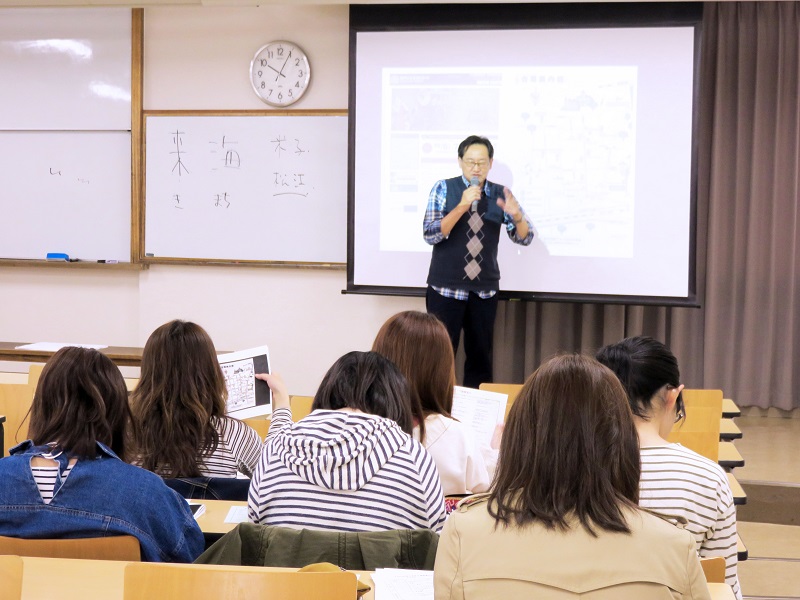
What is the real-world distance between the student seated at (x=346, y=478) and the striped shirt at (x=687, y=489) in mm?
431

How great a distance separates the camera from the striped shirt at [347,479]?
5.65ft

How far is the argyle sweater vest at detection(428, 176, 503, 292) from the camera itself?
482 centimetres

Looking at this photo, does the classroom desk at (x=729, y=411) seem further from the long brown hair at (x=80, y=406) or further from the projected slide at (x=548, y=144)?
the long brown hair at (x=80, y=406)

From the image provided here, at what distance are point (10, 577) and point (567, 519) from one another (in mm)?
842

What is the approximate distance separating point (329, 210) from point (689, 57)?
7.41 ft

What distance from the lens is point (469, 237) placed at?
482 cm

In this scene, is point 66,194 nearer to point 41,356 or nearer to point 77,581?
point 41,356

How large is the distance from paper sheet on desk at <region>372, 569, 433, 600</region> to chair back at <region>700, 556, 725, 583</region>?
496mm

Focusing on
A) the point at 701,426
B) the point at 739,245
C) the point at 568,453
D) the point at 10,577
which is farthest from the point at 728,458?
the point at 739,245

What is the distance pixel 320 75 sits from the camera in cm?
530

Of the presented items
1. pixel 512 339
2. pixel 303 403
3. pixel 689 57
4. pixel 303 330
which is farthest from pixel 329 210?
pixel 303 403

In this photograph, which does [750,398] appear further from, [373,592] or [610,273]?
[373,592]

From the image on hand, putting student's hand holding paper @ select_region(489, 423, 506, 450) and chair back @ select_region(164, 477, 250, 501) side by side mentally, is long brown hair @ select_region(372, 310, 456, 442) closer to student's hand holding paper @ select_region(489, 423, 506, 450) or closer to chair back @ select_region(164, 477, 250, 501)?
student's hand holding paper @ select_region(489, 423, 506, 450)

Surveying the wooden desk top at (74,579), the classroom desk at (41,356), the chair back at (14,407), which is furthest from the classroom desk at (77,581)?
the classroom desk at (41,356)
